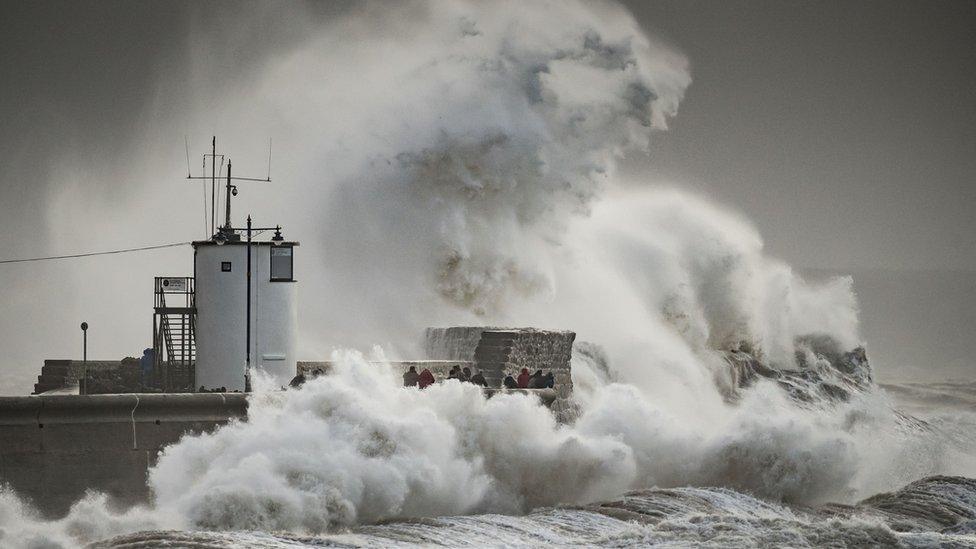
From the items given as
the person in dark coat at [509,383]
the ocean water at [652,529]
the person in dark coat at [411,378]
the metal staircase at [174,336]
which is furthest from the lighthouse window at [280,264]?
the ocean water at [652,529]

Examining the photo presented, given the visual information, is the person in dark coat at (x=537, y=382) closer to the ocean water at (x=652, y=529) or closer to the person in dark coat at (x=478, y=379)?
the person in dark coat at (x=478, y=379)

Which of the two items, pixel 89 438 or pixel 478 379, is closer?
pixel 89 438

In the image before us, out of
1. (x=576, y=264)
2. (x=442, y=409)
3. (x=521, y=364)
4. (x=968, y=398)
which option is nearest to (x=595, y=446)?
(x=442, y=409)

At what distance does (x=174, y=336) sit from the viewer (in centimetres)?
1761

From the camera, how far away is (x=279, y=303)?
54.6 ft

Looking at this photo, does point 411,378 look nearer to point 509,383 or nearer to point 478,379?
point 478,379

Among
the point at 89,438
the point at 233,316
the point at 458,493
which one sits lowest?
the point at 458,493

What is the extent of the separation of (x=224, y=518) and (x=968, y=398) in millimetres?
33671

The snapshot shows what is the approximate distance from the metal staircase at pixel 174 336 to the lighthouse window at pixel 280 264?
3.56ft

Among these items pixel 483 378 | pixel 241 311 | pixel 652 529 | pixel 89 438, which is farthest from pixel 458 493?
pixel 483 378

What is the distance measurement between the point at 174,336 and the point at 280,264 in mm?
1971

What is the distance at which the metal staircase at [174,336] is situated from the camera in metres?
16.9

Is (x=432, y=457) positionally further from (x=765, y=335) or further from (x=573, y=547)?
(x=765, y=335)

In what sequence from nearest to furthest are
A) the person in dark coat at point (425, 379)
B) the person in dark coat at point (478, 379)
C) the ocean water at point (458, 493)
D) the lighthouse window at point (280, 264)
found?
the ocean water at point (458, 493)
the lighthouse window at point (280, 264)
the person in dark coat at point (425, 379)
the person in dark coat at point (478, 379)
